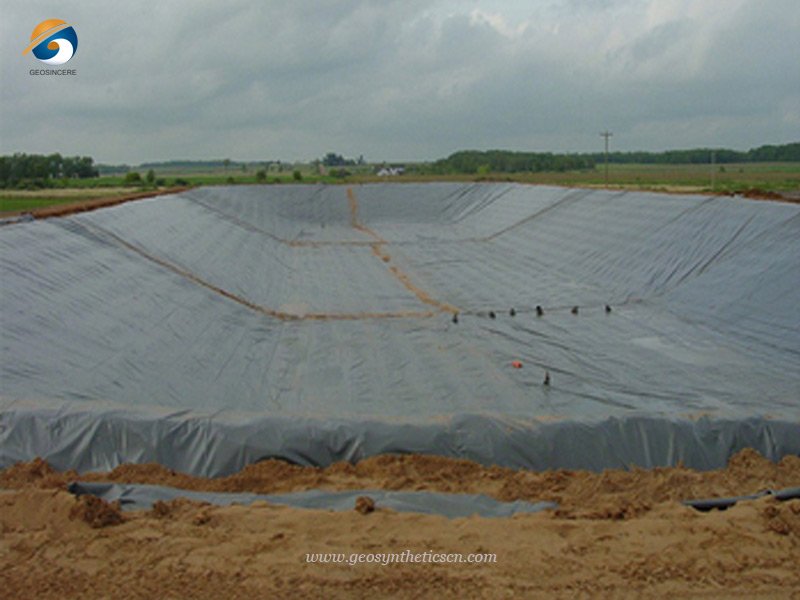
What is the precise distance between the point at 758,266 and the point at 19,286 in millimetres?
11311

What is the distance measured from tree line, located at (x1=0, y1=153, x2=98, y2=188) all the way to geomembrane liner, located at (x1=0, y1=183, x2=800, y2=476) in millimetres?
33184

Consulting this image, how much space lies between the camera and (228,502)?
4.62 m

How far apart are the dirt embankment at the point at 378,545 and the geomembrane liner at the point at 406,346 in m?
0.51

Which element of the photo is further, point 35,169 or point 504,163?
point 504,163

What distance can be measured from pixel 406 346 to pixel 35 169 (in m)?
48.1

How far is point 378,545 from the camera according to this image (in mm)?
3984

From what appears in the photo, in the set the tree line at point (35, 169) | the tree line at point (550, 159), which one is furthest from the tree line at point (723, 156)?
the tree line at point (35, 169)

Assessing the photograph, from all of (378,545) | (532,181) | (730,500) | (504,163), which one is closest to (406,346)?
(730,500)

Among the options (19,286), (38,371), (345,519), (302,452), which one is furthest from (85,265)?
(345,519)

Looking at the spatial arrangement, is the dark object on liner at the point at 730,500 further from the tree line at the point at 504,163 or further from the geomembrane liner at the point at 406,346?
the tree line at the point at 504,163

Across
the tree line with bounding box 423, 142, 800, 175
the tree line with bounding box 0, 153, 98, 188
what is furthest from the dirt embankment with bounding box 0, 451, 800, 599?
the tree line with bounding box 423, 142, 800, 175

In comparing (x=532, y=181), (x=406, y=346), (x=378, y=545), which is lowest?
(x=378, y=545)

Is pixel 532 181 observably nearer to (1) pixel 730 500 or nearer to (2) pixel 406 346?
(2) pixel 406 346

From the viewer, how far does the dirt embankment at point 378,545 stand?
3.61 meters
